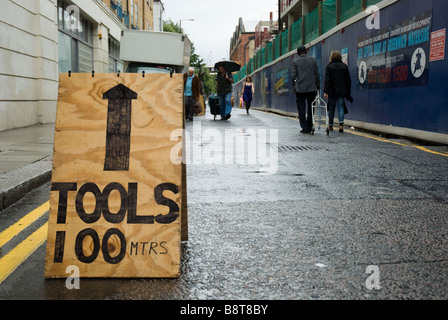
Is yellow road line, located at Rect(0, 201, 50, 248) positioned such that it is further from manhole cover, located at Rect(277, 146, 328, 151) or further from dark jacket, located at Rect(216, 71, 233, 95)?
dark jacket, located at Rect(216, 71, 233, 95)

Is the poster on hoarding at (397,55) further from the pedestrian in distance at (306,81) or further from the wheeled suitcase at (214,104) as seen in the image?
the wheeled suitcase at (214,104)

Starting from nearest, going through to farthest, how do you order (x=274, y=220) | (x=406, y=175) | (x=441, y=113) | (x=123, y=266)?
(x=123, y=266), (x=274, y=220), (x=406, y=175), (x=441, y=113)

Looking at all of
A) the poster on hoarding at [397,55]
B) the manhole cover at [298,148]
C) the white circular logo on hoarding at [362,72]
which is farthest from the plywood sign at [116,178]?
the white circular logo on hoarding at [362,72]

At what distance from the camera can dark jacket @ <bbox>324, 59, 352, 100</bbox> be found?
1221 cm

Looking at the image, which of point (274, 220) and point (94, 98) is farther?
point (274, 220)

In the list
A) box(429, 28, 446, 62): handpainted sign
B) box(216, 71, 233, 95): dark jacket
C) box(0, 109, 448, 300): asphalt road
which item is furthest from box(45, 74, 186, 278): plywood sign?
box(216, 71, 233, 95): dark jacket

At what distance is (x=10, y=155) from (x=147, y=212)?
5.03 m

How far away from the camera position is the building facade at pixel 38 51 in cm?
1232

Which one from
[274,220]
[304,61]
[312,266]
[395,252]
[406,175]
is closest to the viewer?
[312,266]

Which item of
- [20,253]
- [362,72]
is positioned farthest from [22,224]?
[362,72]

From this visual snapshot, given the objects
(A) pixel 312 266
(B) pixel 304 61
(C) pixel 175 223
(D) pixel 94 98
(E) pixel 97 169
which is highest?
(B) pixel 304 61

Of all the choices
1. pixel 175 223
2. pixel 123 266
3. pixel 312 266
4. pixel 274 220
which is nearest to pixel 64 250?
pixel 123 266

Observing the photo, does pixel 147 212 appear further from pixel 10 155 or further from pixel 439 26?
pixel 439 26

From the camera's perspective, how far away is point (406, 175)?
6145mm
